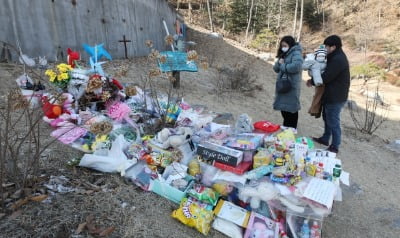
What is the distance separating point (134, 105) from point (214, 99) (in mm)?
2551

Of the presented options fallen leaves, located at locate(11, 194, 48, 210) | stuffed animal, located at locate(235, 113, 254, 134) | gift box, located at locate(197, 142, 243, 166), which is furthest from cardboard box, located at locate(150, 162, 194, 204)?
stuffed animal, located at locate(235, 113, 254, 134)

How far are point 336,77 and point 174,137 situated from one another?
212 centimetres

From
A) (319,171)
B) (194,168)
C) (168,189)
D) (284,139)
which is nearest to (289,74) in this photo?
(284,139)

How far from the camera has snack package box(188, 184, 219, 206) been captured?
2.14m

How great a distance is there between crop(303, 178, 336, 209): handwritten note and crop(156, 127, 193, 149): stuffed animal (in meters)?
1.12

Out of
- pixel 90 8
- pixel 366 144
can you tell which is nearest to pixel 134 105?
pixel 90 8

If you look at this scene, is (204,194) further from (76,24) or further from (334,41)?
(76,24)

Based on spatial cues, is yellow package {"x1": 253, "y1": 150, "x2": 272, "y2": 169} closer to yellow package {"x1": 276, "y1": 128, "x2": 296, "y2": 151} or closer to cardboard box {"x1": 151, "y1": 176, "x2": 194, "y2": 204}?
yellow package {"x1": 276, "y1": 128, "x2": 296, "y2": 151}

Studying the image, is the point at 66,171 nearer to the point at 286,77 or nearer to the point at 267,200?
the point at 267,200

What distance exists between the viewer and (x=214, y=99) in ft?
19.0

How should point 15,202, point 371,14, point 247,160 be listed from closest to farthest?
point 15,202, point 247,160, point 371,14

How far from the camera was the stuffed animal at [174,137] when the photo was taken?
2.64m

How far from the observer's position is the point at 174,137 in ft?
8.70

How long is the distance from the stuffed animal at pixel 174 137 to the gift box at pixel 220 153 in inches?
9.6
